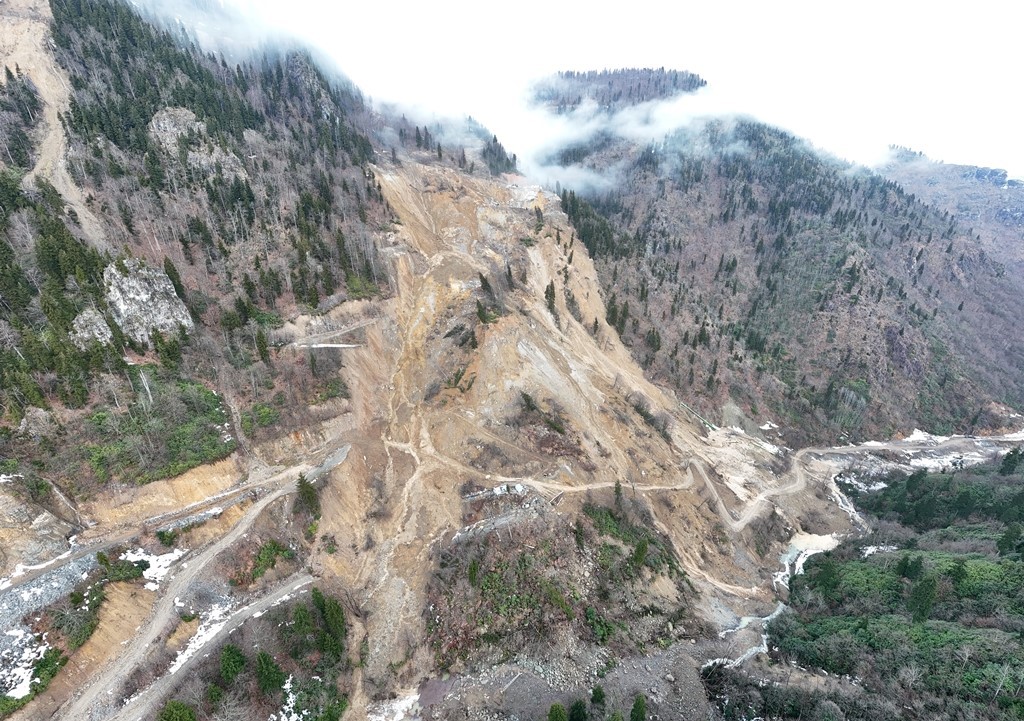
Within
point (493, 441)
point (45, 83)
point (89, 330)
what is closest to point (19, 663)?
point (89, 330)

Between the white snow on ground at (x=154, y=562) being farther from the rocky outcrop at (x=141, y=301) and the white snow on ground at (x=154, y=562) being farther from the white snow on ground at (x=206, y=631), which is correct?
the rocky outcrop at (x=141, y=301)

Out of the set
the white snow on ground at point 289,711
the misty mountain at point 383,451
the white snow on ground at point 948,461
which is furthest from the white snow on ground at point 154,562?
the white snow on ground at point 948,461

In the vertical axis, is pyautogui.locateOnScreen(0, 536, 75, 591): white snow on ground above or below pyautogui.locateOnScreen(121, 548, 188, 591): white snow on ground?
above

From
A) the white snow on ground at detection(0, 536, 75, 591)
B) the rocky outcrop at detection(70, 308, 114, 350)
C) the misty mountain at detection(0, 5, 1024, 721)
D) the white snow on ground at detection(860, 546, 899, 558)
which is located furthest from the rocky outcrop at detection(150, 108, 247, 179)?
the white snow on ground at detection(860, 546, 899, 558)

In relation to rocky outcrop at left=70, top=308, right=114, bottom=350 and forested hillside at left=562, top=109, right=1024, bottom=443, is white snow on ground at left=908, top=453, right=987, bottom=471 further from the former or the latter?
rocky outcrop at left=70, top=308, right=114, bottom=350

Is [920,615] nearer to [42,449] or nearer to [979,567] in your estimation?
[979,567]

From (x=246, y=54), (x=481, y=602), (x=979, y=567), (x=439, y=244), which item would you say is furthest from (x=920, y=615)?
(x=246, y=54)

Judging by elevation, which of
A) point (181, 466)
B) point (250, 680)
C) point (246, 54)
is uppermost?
point (246, 54)
